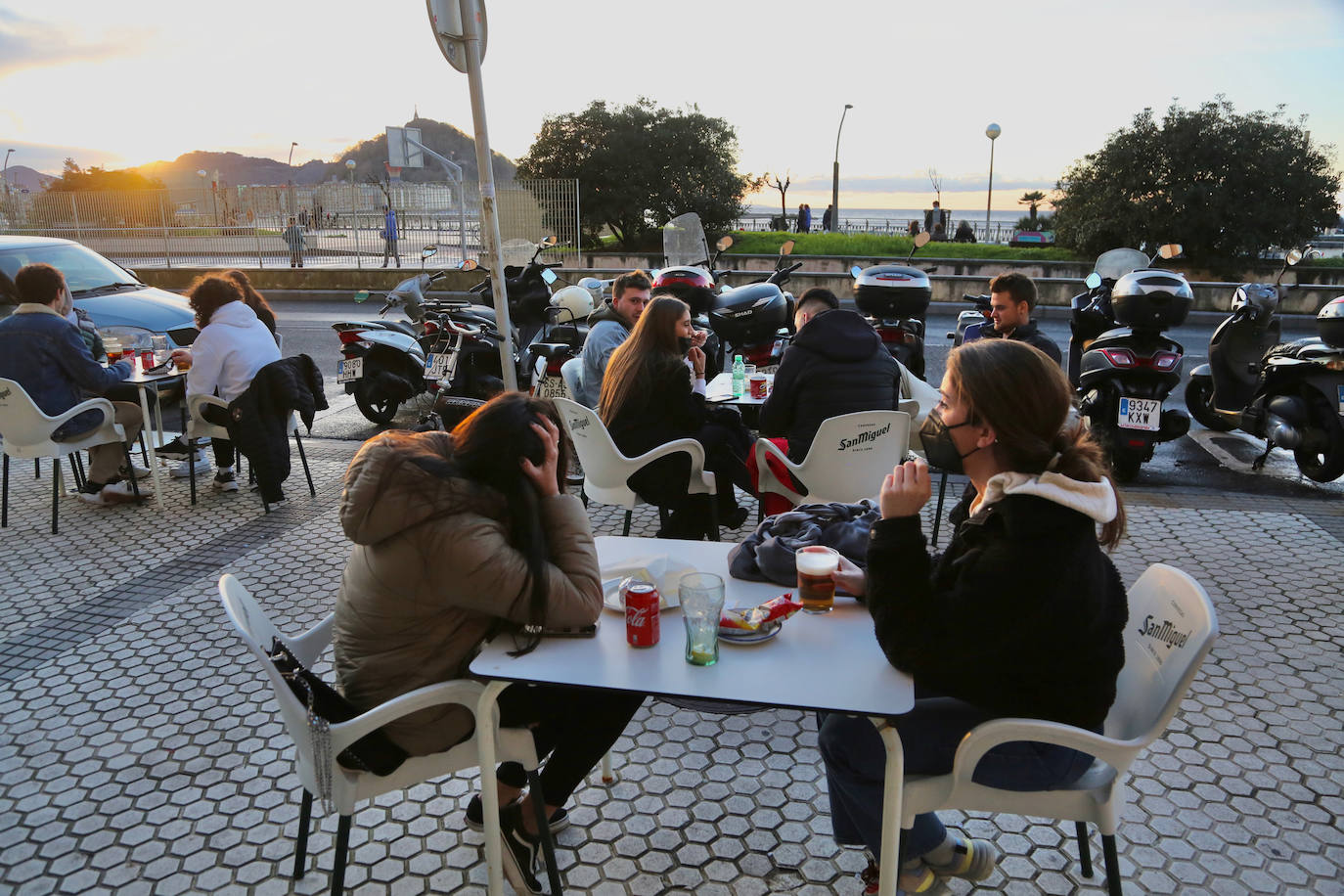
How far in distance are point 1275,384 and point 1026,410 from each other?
5472 millimetres

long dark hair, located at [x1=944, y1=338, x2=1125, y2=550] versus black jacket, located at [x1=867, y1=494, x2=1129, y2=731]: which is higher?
long dark hair, located at [x1=944, y1=338, x2=1125, y2=550]

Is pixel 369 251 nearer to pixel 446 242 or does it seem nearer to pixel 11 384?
pixel 446 242

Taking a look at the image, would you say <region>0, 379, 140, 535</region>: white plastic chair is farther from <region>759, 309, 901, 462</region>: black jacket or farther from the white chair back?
the white chair back

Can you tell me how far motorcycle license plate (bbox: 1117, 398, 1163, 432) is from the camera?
5895mm

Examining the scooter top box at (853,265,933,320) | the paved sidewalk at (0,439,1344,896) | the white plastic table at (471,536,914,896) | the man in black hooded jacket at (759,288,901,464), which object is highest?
the scooter top box at (853,265,933,320)

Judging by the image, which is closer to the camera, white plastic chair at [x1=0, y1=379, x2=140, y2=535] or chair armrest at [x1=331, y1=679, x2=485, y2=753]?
chair armrest at [x1=331, y1=679, x2=485, y2=753]

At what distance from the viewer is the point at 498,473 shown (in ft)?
7.22

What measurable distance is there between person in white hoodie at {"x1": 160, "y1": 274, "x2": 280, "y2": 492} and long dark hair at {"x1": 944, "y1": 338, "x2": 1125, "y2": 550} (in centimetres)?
478

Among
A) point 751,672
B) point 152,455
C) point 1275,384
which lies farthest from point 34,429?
point 1275,384

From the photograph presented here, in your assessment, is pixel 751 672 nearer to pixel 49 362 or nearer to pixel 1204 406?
pixel 49 362

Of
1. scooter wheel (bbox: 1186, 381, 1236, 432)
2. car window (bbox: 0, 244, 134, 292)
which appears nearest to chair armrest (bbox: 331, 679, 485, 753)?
scooter wheel (bbox: 1186, 381, 1236, 432)

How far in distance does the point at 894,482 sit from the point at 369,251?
2051 centimetres

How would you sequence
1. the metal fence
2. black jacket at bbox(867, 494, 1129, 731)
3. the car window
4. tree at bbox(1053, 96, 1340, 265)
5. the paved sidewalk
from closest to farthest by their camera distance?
1. black jacket at bbox(867, 494, 1129, 731)
2. the paved sidewalk
3. the car window
4. tree at bbox(1053, 96, 1340, 265)
5. the metal fence

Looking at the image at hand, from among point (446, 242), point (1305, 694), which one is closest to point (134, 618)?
point (1305, 694)
